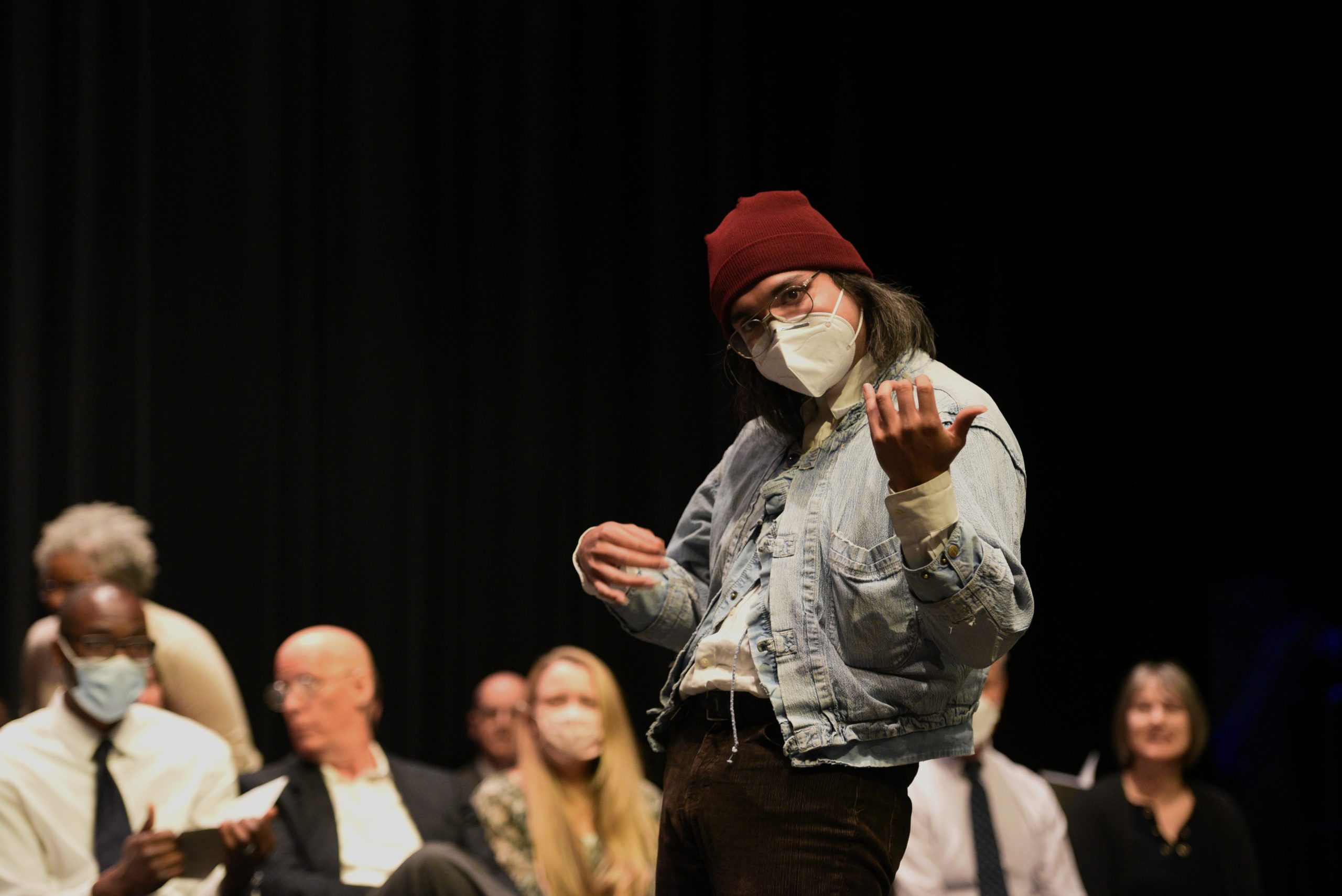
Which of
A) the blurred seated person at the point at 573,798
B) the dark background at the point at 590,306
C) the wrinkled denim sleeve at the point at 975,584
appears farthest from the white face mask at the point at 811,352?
the dark background at the point at 590,306

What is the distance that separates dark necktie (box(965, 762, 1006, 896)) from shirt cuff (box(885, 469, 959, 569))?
235 centimetres

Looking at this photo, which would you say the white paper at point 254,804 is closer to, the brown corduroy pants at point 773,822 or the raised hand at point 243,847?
the raised hand at point 243,847

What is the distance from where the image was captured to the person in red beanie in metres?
1.36

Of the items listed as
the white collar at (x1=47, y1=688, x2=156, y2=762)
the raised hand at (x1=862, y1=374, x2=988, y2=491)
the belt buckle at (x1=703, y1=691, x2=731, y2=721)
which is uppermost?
the raised hand at (x1=862, y1=374, x2=988, y2=491)

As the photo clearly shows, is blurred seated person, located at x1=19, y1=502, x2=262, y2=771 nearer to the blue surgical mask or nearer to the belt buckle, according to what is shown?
the blue surgical mask

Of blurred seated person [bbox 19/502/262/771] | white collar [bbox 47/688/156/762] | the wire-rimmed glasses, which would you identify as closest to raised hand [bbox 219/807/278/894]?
white collar [bbox 47/688/156/762]

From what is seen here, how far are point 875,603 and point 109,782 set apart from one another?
6.48ft

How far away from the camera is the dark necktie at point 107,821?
2.73m

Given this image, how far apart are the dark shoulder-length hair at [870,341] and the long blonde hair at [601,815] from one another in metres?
1.74

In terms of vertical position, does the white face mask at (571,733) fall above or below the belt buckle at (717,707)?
below

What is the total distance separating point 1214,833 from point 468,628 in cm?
244

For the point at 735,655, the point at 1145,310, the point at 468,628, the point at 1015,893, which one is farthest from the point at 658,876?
the point at 1145,310

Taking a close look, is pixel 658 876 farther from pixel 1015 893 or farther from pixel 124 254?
pixel 124 254

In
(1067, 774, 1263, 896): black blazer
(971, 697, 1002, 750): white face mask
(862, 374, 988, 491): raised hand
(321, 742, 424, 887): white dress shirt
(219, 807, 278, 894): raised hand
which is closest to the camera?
(862, 374, 988, 491): raised hand
